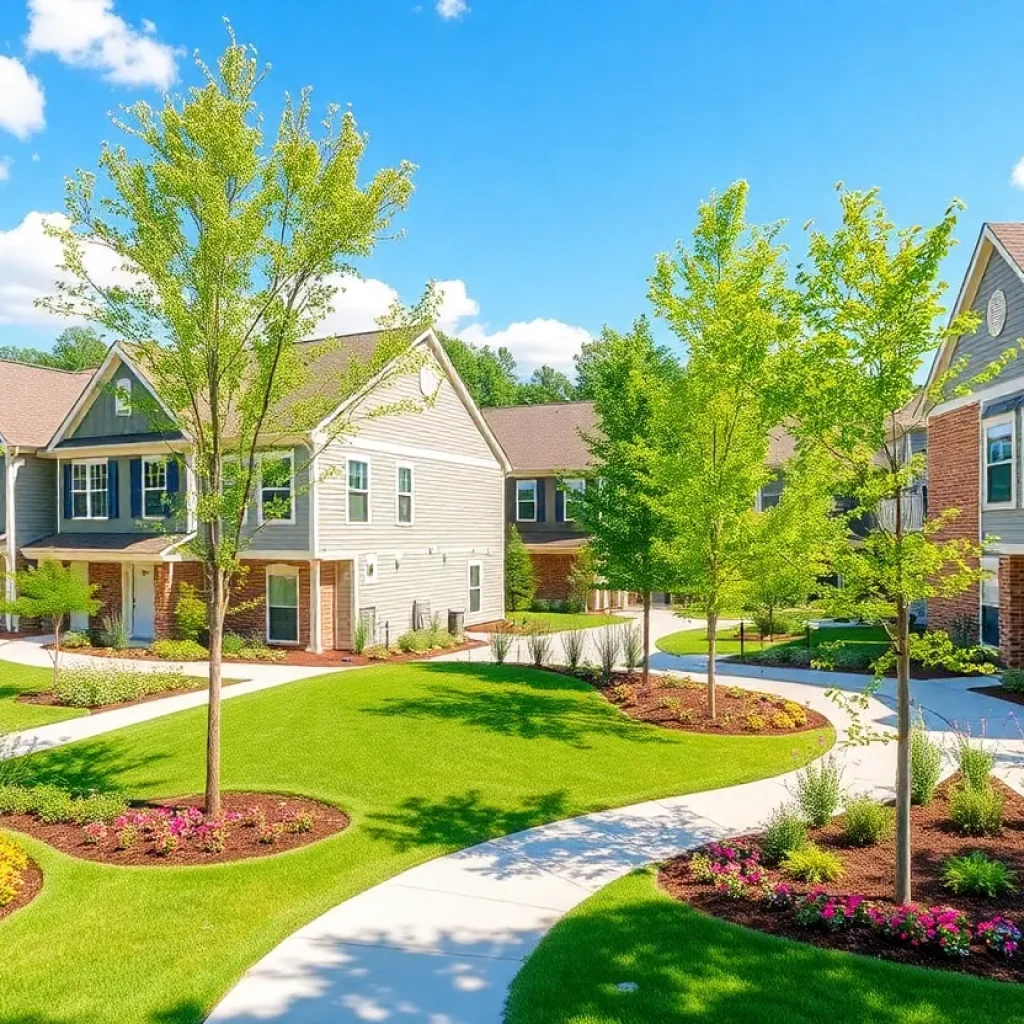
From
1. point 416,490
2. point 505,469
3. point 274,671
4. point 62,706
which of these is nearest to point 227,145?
point 62,706

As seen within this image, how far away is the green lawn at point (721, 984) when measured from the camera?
15.6 feet

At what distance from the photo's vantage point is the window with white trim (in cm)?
2286

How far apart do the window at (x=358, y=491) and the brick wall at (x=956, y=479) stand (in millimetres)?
14239

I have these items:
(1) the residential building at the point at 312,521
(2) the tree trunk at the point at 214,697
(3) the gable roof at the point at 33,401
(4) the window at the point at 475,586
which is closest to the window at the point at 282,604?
(1) the residential building at the point at 312,521

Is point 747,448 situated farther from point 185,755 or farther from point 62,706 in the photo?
point 62,706

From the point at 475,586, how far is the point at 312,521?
29.2 ft

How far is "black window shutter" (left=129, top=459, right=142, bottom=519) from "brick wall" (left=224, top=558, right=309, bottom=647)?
3.85 meters

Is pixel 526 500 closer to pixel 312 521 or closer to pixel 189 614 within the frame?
pixel 312 521

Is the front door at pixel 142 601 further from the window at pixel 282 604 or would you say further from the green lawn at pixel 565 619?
the green lawn at pixel 565 619

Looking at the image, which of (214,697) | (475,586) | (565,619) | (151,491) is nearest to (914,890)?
(214,697)

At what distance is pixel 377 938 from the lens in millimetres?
5914

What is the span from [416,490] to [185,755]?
1337 centimetres

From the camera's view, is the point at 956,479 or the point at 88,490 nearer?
the point at 956,479

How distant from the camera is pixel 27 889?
701cm
